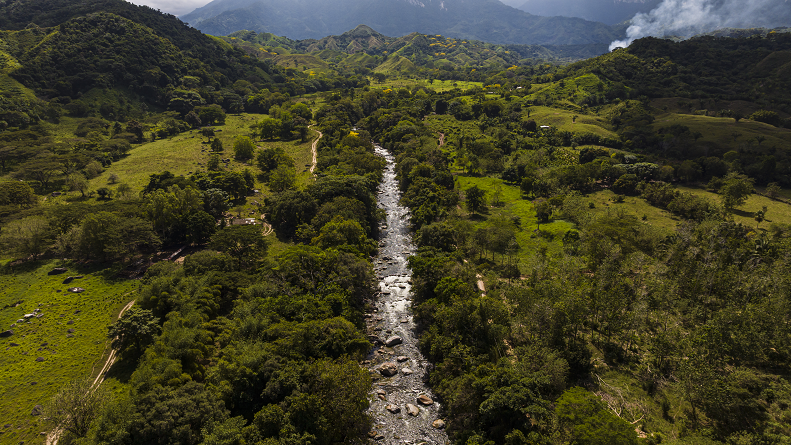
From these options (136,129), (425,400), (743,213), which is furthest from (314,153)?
(743,213)

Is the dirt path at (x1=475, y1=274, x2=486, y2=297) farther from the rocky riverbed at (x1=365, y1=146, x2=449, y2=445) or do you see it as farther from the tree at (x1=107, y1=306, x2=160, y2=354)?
the tree at (x1=107, y1=306, x2=160, y2=354)

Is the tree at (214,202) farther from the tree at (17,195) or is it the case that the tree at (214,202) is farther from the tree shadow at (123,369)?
the tree shadow at (123,369)

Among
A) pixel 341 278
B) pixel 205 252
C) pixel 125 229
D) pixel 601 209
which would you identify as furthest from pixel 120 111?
pixel 601 209

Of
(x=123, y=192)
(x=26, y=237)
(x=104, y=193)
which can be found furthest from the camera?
(x=104, y=193)

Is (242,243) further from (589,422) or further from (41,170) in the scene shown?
(41,170)

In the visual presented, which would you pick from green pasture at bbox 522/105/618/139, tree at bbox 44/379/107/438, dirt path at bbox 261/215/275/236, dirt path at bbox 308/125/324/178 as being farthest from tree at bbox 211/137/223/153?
green pasture at bbox 522/105/618/139

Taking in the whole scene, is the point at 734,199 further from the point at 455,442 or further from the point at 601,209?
the point at 455,442
